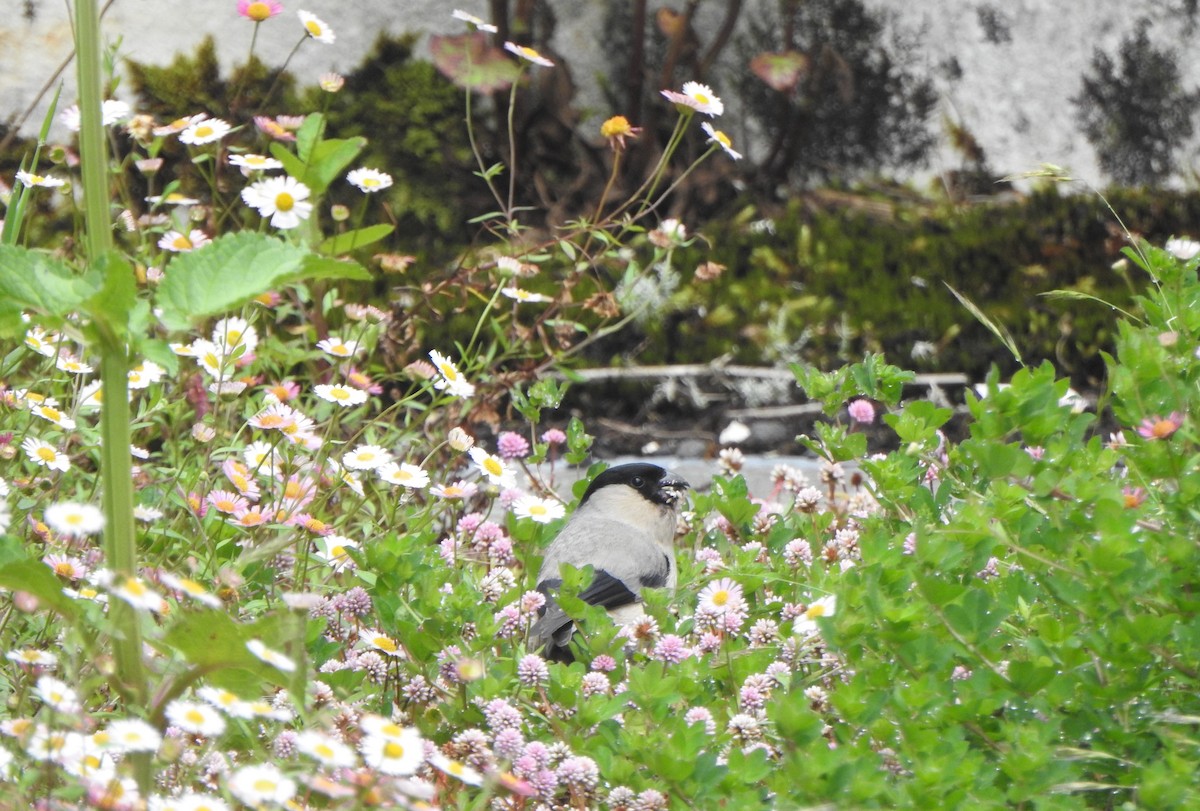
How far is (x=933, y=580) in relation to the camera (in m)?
1.77

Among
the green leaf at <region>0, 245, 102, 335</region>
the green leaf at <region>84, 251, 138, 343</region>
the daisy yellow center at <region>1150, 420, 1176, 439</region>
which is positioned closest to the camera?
the green leaf at <region>84, 251, 138, 343</region>

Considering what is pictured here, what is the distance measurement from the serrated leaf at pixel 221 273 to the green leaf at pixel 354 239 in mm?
575

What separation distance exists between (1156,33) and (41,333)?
4.73m

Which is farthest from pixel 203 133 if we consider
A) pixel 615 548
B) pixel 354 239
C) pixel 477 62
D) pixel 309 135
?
pixel 477 62

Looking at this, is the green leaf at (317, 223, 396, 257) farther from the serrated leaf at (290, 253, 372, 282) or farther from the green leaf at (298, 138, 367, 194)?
the serrated leaf at (290, 253, 372, 282)

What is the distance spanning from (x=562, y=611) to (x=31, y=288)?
3.58ft

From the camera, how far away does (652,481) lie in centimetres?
358

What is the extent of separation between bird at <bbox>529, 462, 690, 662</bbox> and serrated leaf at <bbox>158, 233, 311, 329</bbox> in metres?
0.99

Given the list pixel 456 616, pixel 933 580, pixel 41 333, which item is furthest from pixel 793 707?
pixel 41 333

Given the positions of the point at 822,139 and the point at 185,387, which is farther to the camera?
the point at 822,139

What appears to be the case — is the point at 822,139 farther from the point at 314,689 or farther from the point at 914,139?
the point at 314,689

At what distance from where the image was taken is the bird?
8.98 feet

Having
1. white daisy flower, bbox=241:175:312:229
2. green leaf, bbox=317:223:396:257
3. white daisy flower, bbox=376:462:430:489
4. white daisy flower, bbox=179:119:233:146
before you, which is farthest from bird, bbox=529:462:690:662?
white daisy flower, bbox=179:119:233:146

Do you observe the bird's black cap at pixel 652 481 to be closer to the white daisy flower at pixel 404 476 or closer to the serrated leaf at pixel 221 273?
the white daisy flower at pixel 404 476
